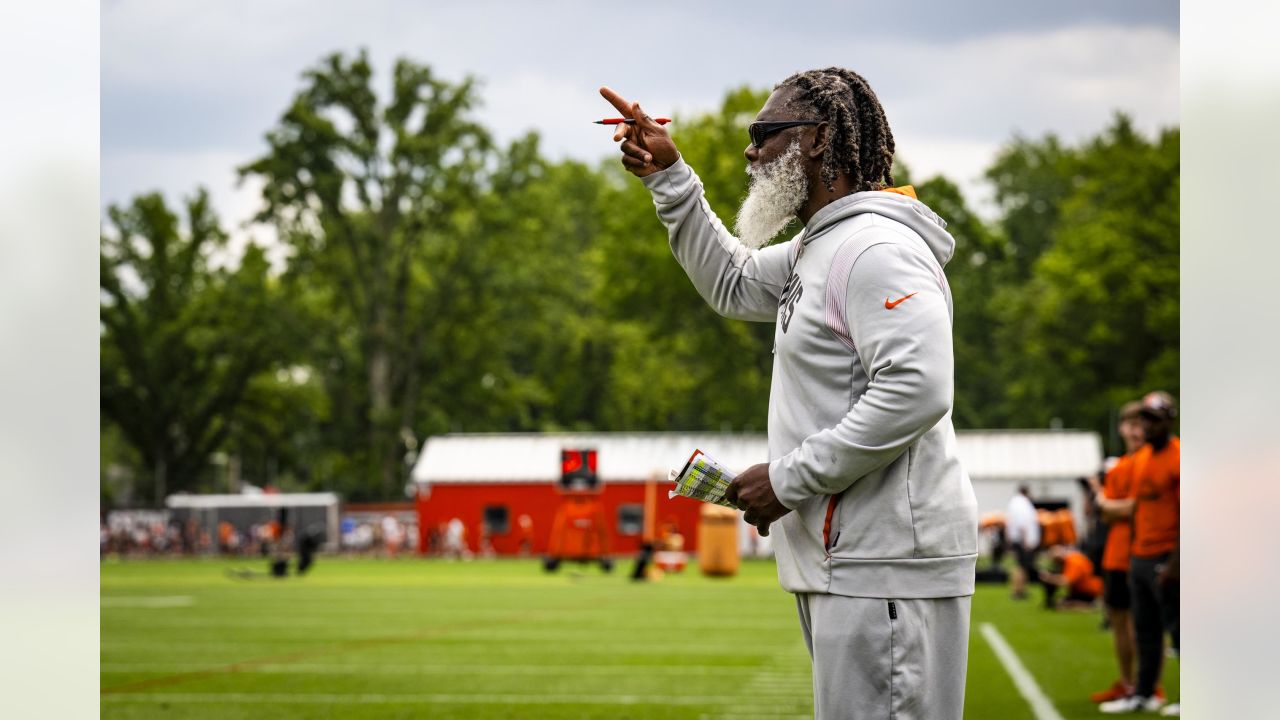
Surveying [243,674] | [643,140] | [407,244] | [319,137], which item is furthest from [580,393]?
[643,140]

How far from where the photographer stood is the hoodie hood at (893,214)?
3596 mm

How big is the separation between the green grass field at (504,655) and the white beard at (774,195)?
20.8 feet

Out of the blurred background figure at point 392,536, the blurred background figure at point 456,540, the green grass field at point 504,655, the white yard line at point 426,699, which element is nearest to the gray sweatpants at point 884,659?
the green grass field at point 504,655

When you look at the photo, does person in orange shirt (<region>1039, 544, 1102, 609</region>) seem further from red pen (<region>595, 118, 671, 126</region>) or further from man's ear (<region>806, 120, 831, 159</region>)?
man's ear (<region>806, 120, 831, 159</region>)

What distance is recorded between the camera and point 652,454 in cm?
5616

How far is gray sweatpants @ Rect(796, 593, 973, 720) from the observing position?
339cm

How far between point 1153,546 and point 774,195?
7.28m

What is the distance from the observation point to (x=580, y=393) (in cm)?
7338

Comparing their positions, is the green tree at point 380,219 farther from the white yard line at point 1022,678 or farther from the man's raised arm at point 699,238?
the man's raised arm at point 699,238

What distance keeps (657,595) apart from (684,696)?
1417cm

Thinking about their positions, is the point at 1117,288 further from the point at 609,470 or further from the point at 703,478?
the point at 703,478
